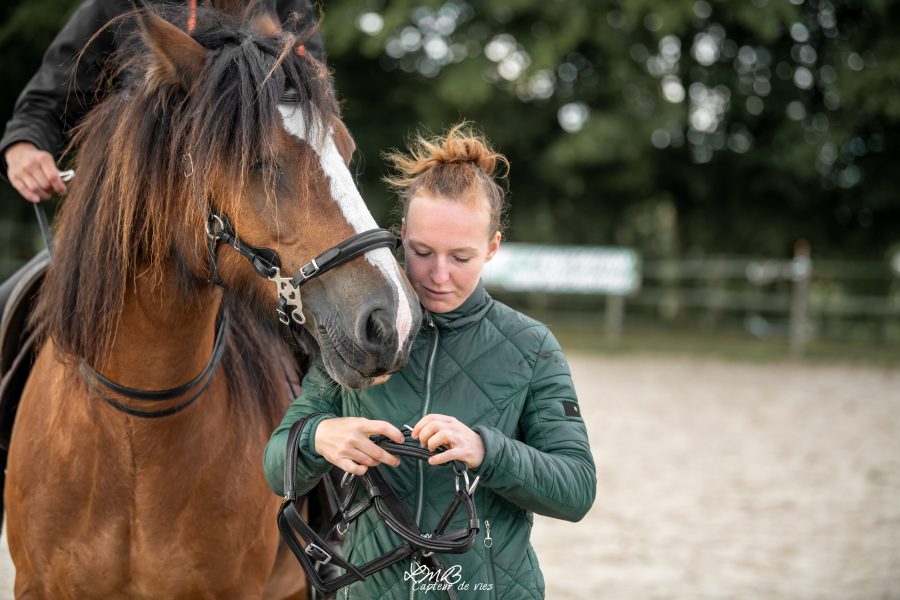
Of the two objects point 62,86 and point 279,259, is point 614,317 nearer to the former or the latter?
point 62,86

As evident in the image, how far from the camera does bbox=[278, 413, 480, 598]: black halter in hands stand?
5.00 ft

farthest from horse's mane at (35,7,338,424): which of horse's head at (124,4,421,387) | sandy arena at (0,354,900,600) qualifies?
sandy arena at (0,354,900,600)

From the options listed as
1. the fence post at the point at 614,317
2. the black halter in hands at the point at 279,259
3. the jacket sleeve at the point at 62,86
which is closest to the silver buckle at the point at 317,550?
the black halter in hands at the point at 279,259

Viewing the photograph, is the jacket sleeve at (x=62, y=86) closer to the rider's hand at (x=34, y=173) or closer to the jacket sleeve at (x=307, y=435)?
the rider's hand at (x=34, y=173)

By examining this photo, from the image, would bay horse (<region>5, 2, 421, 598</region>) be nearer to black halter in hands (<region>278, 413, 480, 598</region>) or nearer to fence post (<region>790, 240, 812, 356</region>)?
black halter in hands (<region>278, 413, 480, 598</region>)

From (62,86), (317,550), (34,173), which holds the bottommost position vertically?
(317,550)

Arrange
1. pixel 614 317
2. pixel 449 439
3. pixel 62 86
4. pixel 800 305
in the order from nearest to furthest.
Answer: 1. pixel 449 439
2. pixel 62 86
3. pixel 800 305
4. pixel 614 317

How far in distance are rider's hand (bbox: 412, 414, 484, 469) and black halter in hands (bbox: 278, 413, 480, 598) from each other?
0.04m

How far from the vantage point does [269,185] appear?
1.65 m

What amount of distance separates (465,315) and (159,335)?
724mm

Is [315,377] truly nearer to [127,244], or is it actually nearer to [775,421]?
[127,244]

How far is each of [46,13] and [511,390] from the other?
58.0 ft

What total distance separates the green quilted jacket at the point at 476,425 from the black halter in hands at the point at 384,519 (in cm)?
6

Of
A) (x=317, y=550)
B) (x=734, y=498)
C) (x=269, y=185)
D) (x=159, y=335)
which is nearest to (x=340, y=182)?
(x=269, y=185)
